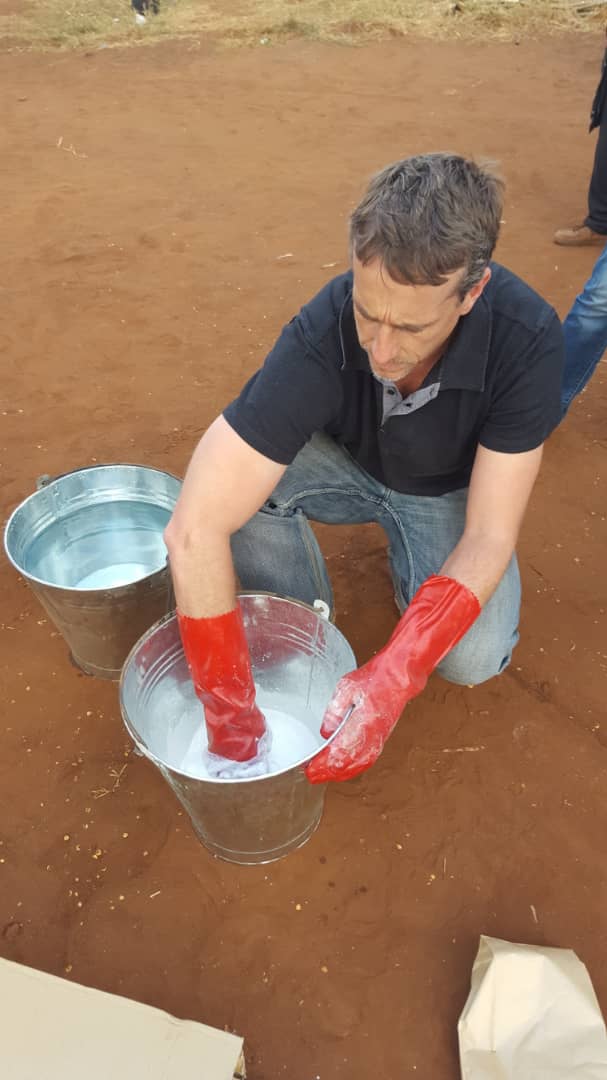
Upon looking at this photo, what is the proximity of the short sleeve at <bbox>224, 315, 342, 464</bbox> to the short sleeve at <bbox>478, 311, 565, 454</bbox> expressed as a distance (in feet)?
1.03

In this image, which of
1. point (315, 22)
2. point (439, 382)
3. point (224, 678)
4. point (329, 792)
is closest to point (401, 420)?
point (439, 382)

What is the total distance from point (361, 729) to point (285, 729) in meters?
0.47

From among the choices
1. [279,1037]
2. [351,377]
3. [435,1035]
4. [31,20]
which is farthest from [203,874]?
[31,20]

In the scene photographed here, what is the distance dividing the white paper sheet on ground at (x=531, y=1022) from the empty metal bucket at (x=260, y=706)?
17.9 inches

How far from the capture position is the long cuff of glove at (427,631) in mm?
1355

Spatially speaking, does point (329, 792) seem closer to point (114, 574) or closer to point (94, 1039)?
point (94, 1039)

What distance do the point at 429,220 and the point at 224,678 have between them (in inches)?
34.4

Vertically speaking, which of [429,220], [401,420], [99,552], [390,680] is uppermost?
[429,220]

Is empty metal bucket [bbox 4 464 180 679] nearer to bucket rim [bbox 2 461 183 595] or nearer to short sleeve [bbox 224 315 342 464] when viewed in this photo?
bucket rim [bbox 2 461 183 595]

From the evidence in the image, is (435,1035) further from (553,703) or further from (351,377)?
(351,377)

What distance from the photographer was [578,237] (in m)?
3.86

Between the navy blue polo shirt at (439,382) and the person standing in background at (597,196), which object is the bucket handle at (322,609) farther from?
the person standing in background at (597,196)

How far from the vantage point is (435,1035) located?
141cm

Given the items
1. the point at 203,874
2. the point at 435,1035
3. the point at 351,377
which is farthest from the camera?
the point at 203,874
